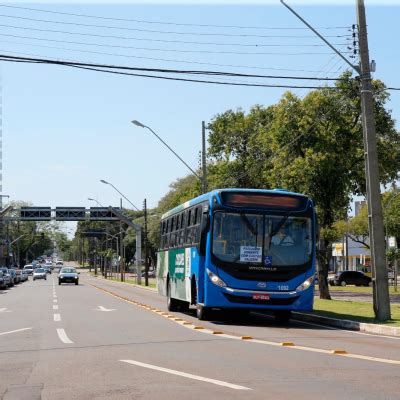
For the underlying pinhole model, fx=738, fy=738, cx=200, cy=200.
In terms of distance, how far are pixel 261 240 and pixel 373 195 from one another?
320cm

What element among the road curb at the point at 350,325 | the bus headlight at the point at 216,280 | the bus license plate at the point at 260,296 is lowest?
the road curb at the point at 350,325

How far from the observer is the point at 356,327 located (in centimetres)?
1788

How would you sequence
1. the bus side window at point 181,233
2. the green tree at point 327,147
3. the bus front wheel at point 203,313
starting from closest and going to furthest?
1. the bus front wheel at point 203,313
2. the bus side window at point 181,233
3. the green tree at point 327,147

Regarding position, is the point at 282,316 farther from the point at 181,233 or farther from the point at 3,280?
the point at 3,280

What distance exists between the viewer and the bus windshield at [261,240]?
18516mm

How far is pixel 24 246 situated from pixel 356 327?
176 m

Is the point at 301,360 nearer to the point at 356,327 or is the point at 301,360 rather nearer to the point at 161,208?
the point at 356,327

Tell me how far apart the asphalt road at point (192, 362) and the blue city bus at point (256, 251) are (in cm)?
78

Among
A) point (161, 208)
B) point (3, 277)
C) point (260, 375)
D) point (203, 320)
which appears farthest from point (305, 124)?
point (161, 208)

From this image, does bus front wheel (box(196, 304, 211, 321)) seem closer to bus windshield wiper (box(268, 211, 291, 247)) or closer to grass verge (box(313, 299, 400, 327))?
bus windshield wiper (box(268, 211, 291, 247))

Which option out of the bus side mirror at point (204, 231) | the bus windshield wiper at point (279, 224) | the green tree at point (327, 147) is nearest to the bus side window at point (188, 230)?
the bus side mirror at point (204, 231)

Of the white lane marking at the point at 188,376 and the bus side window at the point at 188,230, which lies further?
the bus side window at the point at 188,230

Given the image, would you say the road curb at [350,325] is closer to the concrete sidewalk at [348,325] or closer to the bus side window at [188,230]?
the concrete sidewalk at [348,325]

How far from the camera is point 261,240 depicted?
1862 centimetres
